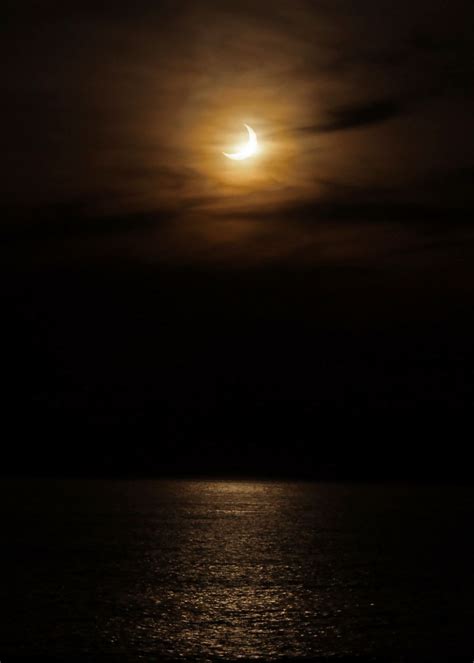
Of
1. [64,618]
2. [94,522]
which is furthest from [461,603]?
[94,522]

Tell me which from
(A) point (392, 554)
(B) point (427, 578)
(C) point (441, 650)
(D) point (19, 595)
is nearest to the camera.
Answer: (C) point (441, 650)

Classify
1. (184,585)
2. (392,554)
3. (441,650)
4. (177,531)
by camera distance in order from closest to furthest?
(441,650) < (184,585) < (392,554) < (177,531)

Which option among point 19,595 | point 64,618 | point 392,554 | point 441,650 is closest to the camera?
point 441,650

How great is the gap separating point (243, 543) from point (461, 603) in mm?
52154

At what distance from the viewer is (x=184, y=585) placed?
63281 millimetres

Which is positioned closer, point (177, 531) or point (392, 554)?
point (392, 554)

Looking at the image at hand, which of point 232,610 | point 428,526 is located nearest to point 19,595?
point 232,610

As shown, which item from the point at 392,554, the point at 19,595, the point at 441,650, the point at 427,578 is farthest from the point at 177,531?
the point at 441,650

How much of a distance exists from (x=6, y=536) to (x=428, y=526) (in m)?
73.7

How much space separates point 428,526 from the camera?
147625mm

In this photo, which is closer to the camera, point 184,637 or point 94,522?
point 184,637

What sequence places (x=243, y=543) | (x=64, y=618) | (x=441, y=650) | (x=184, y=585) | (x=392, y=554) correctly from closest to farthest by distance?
(x=441, y=650) → (x=64, y=618) → (x=184, y=585) → (x=392, y=554) → (x=243, y=543)

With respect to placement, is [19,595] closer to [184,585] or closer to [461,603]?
[184,585]

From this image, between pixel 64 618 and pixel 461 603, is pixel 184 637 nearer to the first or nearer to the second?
pixel 64 618
